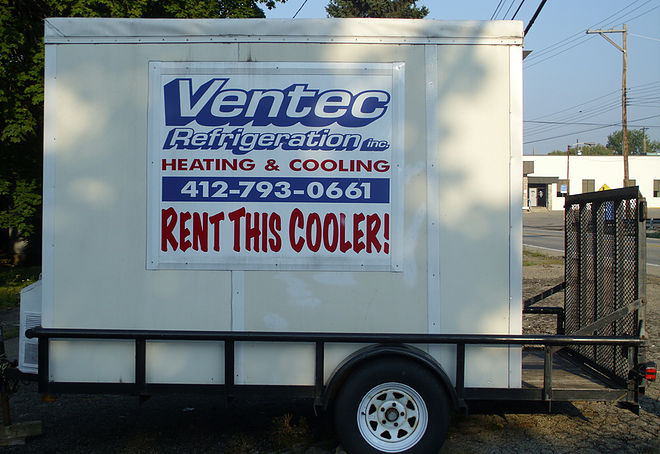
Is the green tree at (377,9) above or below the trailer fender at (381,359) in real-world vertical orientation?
above

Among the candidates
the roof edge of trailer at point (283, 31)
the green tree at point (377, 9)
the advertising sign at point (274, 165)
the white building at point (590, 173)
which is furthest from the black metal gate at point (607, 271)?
the white building at point (590, 173)

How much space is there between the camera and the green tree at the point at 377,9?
36031mm

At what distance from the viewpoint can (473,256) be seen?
12.2 feet

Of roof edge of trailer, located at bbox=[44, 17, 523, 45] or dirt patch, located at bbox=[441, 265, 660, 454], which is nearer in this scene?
roof edge of trailer, located at bbox=[44, 17, 523, 45]

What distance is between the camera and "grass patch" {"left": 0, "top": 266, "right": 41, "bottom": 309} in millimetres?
10297

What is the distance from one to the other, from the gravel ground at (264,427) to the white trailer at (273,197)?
2.03 ft

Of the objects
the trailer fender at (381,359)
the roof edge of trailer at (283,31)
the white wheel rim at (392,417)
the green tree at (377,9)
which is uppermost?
the green tree at (377,9)

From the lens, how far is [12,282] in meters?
12.7

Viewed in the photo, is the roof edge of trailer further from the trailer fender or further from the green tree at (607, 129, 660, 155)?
the green tree at (607, 129, 660, 155)

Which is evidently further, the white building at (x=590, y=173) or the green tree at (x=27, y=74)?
the white building at (x=590, y=173)

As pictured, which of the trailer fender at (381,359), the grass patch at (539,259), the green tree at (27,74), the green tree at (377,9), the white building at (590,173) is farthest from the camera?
the white building at (590,173)

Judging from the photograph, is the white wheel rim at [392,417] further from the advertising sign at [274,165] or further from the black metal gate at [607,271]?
the black metal gate at [607,271]

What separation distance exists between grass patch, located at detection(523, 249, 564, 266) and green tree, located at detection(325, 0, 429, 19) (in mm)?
21977

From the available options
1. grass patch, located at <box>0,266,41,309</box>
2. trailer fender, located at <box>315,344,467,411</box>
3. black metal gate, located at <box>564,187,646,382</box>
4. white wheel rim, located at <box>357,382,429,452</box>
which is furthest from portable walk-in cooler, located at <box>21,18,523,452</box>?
grass patch, located at <box>0,266,41,309</box>
